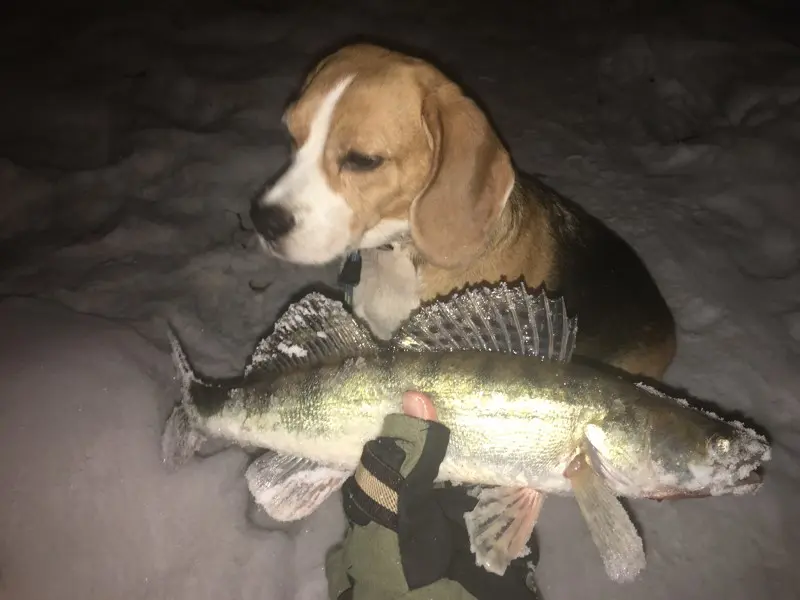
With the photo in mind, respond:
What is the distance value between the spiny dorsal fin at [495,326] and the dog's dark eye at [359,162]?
64cm

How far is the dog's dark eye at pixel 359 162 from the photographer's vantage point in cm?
214

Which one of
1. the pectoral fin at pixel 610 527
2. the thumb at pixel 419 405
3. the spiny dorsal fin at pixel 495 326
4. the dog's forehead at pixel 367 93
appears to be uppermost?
the dog's forehead at pixel 367 93

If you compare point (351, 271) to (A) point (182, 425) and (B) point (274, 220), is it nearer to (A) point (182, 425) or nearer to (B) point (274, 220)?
(B) point (274, 220)

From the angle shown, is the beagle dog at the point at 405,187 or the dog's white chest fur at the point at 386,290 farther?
the dog's white chest fur at the point at 386,290

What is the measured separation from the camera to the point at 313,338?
1.89 metres

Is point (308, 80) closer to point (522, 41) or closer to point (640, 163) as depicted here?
point (640, 163)

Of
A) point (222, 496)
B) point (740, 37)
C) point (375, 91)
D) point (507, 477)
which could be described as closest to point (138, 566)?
point (222, 496)

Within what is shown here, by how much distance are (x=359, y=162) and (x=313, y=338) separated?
65 cm

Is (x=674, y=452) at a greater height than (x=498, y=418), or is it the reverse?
(x=674, y=452)

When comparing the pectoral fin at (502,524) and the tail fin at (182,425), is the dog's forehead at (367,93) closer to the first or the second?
the tail fin at (182,425)

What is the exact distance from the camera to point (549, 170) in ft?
13.3

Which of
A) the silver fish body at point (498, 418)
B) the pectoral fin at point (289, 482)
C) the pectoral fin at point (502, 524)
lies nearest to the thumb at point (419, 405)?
the silver fish body at point (498, 418)

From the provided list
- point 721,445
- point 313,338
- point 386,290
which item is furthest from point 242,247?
point 721,445

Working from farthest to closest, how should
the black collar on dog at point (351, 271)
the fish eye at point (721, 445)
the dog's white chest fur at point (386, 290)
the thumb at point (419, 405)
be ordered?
1. the black collar on dog at point (351, 271)
2. the dog's white chest fur at point (386, 290)
3. the thumb at point (419, 405)
4. the fish eye at point (721, 445)
